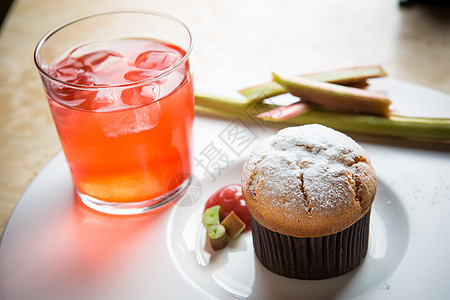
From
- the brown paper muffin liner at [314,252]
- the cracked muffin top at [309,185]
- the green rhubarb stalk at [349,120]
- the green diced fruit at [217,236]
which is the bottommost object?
the green diced fruit at [217,236]

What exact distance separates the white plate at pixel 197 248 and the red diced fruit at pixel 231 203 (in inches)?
2.5

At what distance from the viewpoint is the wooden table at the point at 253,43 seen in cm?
211

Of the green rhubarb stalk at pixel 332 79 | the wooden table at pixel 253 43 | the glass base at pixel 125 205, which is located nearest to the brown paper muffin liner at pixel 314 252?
the glass base at pixel 125 205

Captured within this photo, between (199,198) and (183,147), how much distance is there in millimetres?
175

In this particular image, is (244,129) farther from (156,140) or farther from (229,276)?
(229,276)

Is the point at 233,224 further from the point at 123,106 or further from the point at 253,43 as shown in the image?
the point at 253,43

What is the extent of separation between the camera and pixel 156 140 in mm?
1406

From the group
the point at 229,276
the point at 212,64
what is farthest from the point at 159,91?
the point at 212,64

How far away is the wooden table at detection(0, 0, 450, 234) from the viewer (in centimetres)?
211

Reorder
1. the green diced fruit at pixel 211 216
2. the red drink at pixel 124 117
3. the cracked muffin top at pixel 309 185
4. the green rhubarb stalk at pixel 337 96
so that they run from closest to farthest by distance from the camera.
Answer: the cracked muffin top at pixel 309 185 < the red drink at pixel 124 117 < the green diced fruit at pixel 211 216 < the green rhubarb stalk at pixel 337 96

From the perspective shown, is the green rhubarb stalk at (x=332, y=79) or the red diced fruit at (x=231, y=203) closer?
the red diced fruit at (x=231, y=203)

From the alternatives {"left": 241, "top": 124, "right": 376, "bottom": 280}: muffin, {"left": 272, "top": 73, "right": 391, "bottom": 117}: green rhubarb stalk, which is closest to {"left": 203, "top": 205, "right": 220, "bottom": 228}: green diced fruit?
{"left": 241, "top": 124, "right": 376, "bottom": 280}: muffin

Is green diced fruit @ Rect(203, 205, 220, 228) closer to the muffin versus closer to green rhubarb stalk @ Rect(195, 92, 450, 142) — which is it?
the muffin

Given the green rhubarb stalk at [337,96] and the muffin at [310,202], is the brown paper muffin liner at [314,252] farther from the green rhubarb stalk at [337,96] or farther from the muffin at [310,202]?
the green rhubarb stalk at [337,96]
